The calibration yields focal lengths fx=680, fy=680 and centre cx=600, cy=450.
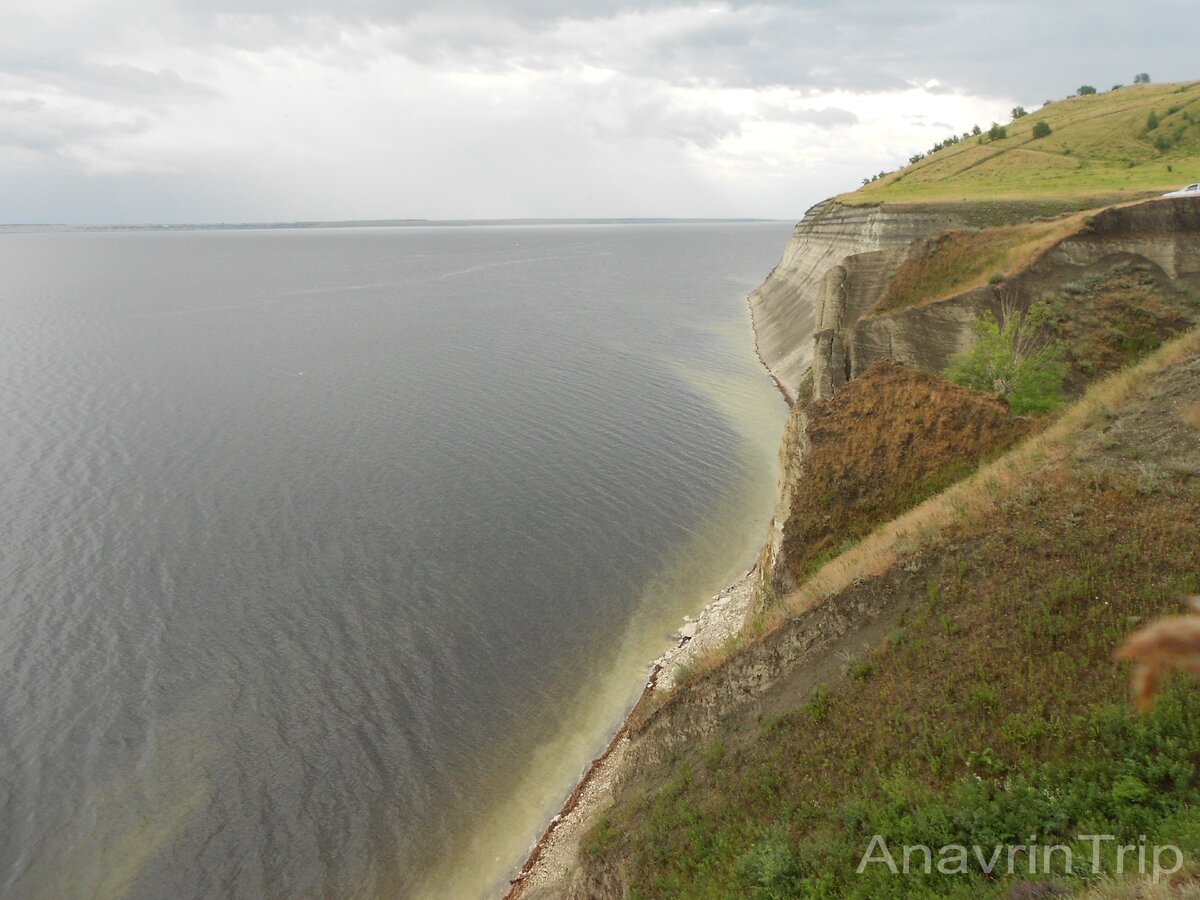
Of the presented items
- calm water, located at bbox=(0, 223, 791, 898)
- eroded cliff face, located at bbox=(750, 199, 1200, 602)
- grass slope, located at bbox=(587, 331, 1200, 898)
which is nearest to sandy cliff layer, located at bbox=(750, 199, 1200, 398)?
eroded cliff face, located at bbox=(750, 199, 1200, 602)

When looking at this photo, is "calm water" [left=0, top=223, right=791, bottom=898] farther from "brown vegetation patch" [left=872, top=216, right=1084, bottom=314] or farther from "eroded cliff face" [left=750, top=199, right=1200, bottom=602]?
"brown vegetation patch" [left=872, top=216, right=1084, bottom=314]

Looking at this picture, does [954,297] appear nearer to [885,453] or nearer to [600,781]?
[885,453]

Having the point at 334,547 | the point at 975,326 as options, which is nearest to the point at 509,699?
the point at 334,547

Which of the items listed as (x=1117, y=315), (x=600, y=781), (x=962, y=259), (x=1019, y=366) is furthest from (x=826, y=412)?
(x=962, y=259)

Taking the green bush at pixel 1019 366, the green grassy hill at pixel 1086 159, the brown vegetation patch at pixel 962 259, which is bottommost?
the green bush at pixel 1019 366

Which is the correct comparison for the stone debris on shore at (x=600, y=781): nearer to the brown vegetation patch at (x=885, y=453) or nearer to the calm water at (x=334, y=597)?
the calm water at (x=334, y=597)

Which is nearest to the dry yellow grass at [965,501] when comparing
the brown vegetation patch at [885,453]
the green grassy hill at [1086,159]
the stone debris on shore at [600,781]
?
the brown vegetation patch at [885,453]
